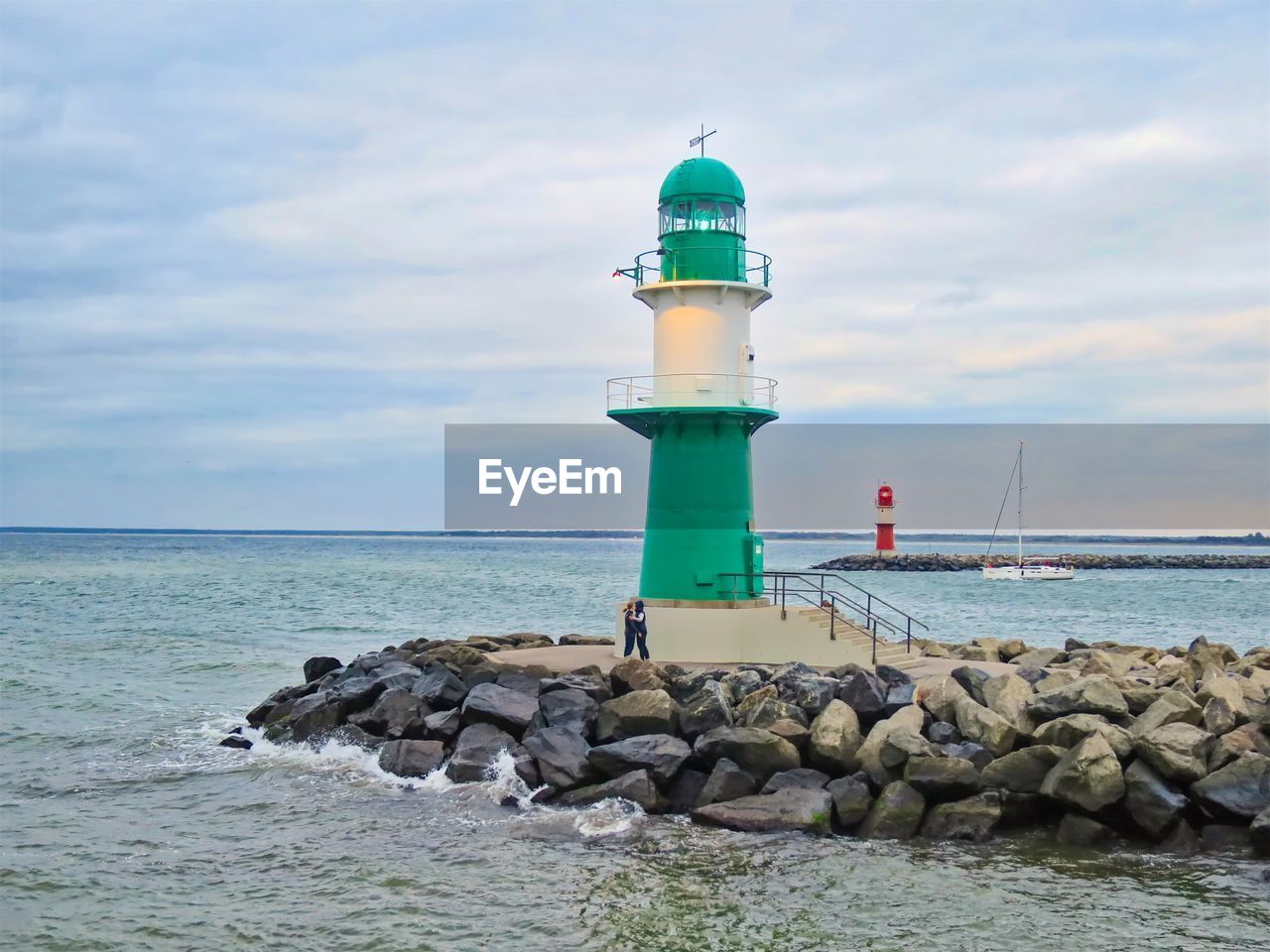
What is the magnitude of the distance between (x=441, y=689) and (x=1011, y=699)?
6.89m

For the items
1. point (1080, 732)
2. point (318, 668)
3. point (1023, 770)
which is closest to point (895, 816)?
point (1023, 770)

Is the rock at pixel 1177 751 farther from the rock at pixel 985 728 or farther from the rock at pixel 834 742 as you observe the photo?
the rock at pixel 834 742

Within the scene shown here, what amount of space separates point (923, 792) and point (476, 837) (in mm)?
4401

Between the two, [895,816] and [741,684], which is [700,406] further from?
[895,816]

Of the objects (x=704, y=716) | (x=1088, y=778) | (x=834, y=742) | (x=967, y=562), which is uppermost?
(x=704, y=716)

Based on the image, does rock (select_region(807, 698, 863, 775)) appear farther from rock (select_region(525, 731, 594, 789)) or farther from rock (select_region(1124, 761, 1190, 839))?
rock (select_region(1124, 761, 1190, 839))

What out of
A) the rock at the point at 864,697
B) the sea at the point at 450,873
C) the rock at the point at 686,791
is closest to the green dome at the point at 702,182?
the sea at the point at 450,873

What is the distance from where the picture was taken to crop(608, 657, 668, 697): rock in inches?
569

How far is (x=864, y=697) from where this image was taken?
13.4 metres

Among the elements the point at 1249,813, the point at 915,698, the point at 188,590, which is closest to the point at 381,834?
the point at 915,698

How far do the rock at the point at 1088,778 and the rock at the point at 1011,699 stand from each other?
3.41 ft

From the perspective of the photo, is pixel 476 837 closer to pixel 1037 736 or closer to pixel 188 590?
pixel 1037 736

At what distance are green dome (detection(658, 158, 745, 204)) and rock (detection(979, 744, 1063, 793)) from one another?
9060 millimetres

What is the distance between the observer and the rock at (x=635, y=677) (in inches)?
569
